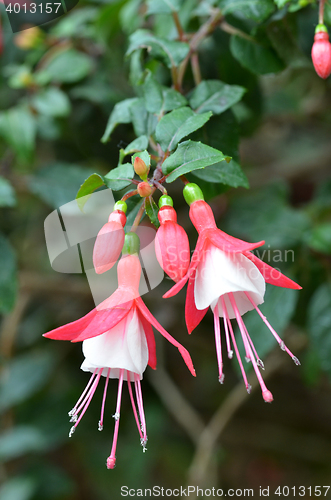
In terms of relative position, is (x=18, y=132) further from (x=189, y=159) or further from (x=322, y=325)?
(x=322, y=325)

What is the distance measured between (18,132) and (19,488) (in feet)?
3.78

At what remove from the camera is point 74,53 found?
1.17 meters

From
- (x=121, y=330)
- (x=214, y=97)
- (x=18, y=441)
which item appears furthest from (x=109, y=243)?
(x=18, y=441)

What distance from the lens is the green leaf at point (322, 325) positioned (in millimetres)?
900

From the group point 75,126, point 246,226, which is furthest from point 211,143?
point 75,126

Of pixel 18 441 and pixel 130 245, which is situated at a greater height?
pixel 130 245

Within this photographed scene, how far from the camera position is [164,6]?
2.58ft

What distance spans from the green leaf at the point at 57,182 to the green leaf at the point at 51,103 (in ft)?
0.47

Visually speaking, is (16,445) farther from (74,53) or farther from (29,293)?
(74,53)

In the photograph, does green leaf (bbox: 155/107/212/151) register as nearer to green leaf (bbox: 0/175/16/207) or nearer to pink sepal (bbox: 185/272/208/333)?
pink sepal (bbox: 185/272/208/333)

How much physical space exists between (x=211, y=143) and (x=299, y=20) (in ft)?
1.09

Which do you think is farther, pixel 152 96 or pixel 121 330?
pixel 152 96

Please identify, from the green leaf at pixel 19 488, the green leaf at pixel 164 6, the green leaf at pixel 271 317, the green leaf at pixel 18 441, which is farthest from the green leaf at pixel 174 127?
the green leaf at pixel 19 488

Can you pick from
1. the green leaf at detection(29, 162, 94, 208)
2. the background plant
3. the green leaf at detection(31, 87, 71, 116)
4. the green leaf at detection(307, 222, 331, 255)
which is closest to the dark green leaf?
the background plant
